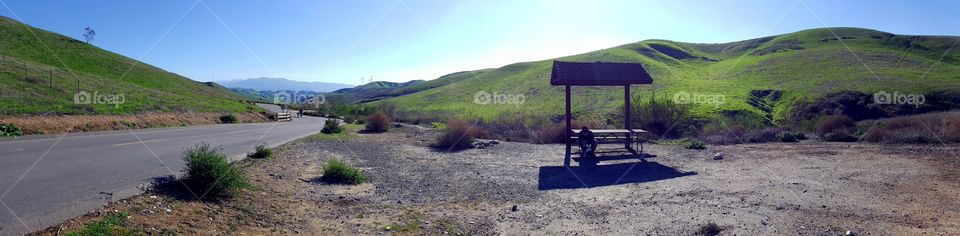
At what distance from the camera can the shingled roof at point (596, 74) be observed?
15.3 m

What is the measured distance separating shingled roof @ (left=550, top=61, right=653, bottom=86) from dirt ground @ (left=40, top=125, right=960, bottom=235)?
3059 mm

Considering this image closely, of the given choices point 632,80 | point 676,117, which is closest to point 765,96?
point 676,117

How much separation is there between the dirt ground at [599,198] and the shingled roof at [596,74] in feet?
10.0

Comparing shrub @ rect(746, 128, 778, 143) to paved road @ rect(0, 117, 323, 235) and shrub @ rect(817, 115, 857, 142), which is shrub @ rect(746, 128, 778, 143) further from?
paved road @ rect(0, 117, 323, 235)

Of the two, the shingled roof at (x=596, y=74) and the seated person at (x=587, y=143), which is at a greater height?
the shingled roof at (x=596, y=74)

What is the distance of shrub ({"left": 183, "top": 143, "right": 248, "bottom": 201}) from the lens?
6.77 meters

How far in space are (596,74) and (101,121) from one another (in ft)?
66.7

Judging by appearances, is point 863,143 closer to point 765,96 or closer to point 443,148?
point 443,148

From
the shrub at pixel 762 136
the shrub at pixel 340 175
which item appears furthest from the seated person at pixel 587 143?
the shrub at pixel 762 136

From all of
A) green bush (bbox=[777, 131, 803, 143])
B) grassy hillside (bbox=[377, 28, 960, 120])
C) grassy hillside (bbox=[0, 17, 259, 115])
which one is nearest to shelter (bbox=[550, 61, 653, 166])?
green bush (bbox=[777, 131, 803, 143])

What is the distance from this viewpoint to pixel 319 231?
6172 mm

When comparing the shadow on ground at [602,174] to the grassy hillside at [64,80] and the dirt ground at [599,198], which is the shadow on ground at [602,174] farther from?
the grassy hillside at [64,80]

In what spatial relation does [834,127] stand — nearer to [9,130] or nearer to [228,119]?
[9,130]

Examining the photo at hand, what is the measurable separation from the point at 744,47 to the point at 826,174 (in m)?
94.4
